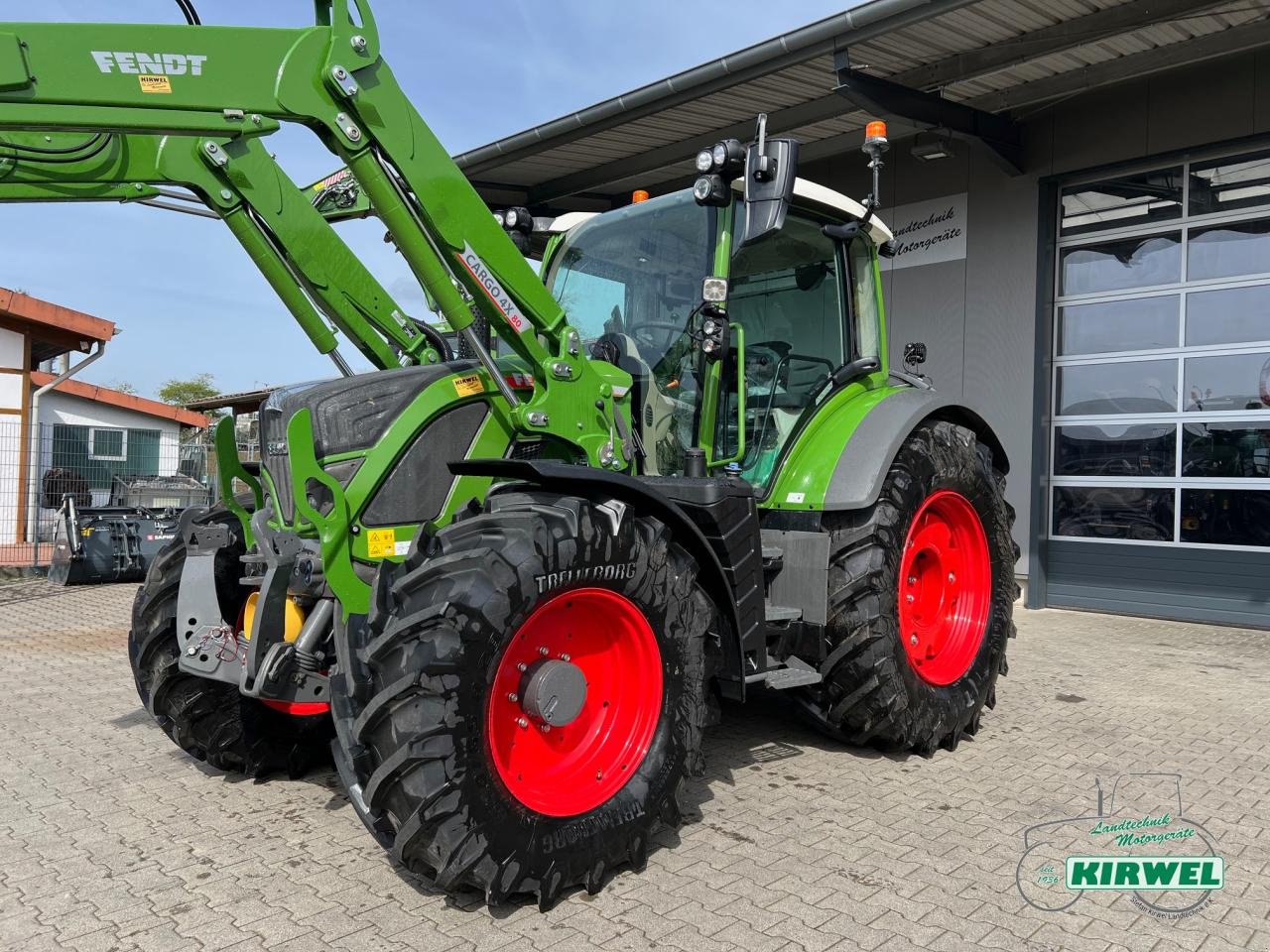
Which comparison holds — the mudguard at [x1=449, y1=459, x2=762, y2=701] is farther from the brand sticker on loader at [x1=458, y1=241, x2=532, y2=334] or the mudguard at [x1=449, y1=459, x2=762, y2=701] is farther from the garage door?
the garage door

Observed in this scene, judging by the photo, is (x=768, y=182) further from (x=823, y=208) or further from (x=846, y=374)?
(x=846, y=374)

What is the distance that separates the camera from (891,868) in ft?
11.1

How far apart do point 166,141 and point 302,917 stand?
9.86ft

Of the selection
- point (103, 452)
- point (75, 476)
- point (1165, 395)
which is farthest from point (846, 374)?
point (103, 452)

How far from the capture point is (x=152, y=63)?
2.94m

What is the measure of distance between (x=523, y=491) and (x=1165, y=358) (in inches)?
312

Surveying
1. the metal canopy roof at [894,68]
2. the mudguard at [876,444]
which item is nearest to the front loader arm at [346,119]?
the mudguard at [876,444]

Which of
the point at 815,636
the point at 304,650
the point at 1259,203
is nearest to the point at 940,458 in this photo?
the point at 815,636

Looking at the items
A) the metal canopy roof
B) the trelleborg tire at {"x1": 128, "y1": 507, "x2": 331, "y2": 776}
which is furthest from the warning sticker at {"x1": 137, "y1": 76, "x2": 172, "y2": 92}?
the metal canopy roof

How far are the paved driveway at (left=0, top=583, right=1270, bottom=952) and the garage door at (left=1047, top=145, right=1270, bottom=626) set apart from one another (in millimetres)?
3330

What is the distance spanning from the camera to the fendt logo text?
2.87 m

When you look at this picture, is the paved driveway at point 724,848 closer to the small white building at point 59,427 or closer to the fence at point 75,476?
the fence at point 75,476

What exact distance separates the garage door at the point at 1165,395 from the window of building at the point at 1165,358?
1cm

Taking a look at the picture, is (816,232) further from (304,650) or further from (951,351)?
(951,351)
